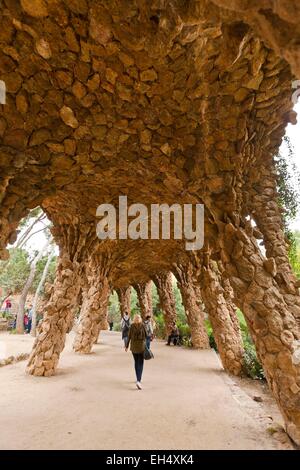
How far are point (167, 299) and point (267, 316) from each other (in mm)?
13181

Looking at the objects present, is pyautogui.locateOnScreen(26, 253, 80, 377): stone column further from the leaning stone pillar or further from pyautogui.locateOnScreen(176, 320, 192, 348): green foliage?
pyautogui.locateOnScreen(176, 320, 192, 348): green foliage

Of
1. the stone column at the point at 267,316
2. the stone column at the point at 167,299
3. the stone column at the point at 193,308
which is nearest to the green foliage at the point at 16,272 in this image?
the stone column at the point at 167,299

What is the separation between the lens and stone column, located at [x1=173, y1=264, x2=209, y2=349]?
42.4 feet

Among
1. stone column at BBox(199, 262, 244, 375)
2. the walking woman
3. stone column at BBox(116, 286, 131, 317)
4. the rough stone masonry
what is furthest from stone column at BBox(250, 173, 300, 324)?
stone column at BBox(116, 286, 131, 317)

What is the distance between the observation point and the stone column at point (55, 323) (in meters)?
6.43

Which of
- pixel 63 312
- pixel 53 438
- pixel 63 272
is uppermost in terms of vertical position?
pixel 63 272

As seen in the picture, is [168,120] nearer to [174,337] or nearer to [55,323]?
[55,323]

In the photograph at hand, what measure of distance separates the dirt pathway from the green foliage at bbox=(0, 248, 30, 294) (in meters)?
14.1

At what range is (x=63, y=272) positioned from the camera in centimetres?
684

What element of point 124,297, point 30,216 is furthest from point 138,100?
point 124,297

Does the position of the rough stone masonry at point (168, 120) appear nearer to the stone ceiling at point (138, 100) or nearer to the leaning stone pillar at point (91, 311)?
the stone ceiling at point (138, 100)

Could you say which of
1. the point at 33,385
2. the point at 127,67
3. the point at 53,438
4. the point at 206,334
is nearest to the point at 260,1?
the point at 127,67
